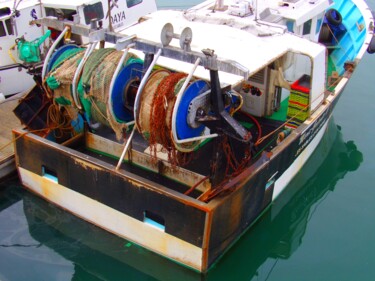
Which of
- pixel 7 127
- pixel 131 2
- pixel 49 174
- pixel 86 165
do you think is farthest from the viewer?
pixel 131 2

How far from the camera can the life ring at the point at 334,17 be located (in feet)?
35.6

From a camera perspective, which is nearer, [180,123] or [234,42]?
[180,123]

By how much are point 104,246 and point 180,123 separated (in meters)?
2.50

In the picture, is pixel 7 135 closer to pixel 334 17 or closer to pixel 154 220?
pixel 154 220

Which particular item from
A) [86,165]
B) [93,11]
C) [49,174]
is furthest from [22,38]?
[86,165]

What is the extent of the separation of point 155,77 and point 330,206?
13.4 ft

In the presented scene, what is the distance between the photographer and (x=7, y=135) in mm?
8562

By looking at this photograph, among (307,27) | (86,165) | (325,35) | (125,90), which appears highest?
(125,90)

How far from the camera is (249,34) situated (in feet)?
24.6

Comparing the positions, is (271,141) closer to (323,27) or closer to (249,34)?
(249,34)

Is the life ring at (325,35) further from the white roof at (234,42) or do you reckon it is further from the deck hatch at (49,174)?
the deck hatch at (49,174)

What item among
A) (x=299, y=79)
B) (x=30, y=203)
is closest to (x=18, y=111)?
(x=30, y=203)

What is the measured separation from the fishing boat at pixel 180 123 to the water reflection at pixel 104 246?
0.68 ft

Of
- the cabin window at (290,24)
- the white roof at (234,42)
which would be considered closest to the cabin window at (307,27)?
the cabin window at (290,24)
